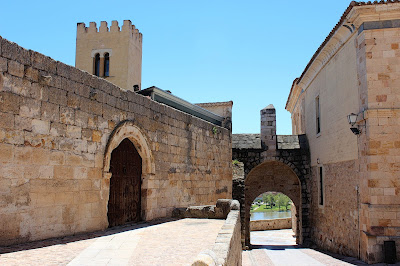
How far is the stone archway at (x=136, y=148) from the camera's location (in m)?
7.36

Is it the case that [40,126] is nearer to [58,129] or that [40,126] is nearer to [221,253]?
[58,129]

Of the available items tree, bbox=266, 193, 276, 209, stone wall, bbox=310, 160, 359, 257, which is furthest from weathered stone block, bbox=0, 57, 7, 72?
tree, bbox=266, 193, 276, 209

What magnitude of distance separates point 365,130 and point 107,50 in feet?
67.4

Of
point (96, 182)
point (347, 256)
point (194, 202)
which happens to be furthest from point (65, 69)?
point (347, 256)

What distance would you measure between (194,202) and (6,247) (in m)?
6.87

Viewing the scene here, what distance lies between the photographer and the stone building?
9438 mm

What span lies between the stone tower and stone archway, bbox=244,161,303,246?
11.6 meters

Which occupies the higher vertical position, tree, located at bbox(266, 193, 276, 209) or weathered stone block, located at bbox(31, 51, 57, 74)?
weathered stone block, located at bbox(31, 51, 57, 74)

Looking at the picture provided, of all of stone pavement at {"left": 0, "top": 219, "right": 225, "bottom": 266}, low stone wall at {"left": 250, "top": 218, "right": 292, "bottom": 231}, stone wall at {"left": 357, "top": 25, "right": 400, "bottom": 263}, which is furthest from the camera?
low stone wall at {"left": 250, "top": 218, "right": 292, "bottom": 231}

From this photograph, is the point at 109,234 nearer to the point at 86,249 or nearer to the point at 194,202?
the point at 86,249

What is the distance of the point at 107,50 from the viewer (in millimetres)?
26500

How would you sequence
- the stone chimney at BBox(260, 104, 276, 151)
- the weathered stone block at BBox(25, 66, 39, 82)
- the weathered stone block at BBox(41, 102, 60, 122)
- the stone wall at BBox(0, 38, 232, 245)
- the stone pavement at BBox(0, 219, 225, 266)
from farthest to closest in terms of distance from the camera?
1. the stone chimney at BBox(260, 104, 276, 151)
2. the weathered stone block at BBox(41, 102, 60, 122)
3. the weathered stone block at BBox(25, 66, 39, 82)
4. the stone wall at BBox(0, 38, 232, 245)
5. the stone pavement at BBox(0, 219, 225, 266)

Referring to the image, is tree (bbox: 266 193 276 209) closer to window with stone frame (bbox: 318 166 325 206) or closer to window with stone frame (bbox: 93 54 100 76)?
window with stone frame (bbox: 93 54 100 76)

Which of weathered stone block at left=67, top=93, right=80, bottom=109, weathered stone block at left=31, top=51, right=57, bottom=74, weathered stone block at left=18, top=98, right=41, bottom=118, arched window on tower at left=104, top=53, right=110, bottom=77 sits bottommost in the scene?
weathered stone block at left=18, top=98, right=41, bottom=118
